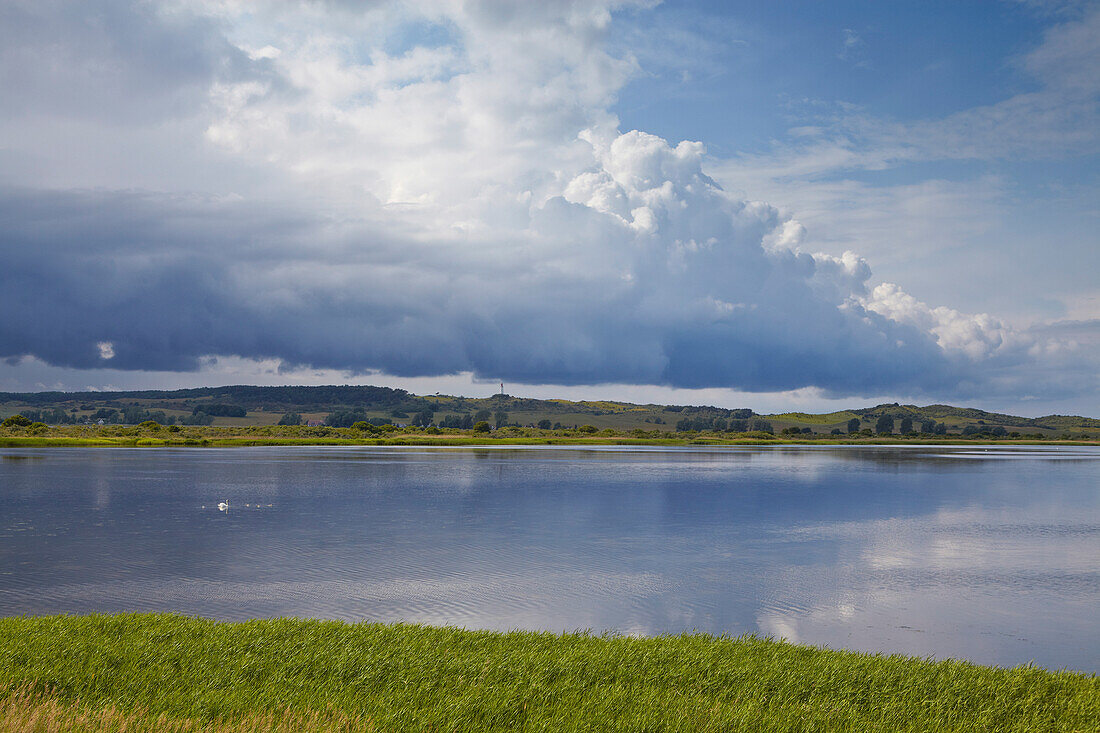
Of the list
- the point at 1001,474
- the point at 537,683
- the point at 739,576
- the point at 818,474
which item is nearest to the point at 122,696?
the point at 537,683

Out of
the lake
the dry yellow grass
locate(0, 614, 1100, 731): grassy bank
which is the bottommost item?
the lake

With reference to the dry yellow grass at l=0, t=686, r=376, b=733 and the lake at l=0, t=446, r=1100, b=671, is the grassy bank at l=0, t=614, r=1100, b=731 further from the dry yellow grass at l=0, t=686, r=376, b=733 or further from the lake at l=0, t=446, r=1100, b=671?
the lake at l=0, t=446, r=1100, b=671

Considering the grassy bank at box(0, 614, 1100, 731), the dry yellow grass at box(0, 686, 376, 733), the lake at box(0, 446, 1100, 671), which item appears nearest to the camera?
the dry yellow grass at box(0, 686, 376, 733)

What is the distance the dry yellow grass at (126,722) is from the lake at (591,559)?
36.9ft

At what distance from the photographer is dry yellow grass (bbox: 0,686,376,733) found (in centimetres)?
1077

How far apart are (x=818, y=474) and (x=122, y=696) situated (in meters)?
90.9

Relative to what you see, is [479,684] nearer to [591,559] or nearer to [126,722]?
[126,722]

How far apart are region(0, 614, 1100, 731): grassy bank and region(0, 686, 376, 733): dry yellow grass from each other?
0.05 meters

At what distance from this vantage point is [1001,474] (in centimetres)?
9775

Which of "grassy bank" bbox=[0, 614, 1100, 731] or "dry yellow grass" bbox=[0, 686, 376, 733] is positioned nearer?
"dry yellow grass" bbox=[0, 686, 376, 733]

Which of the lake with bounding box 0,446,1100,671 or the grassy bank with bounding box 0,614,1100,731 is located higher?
the grassy bank with bounding box 0,614,1100,731

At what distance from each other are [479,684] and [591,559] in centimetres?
2073

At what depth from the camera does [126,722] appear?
11.0 metres

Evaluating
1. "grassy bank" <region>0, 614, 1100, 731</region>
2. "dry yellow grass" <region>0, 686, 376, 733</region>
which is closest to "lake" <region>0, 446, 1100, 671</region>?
"grassy bank" <region>0, 614, 1100, 731</region>
